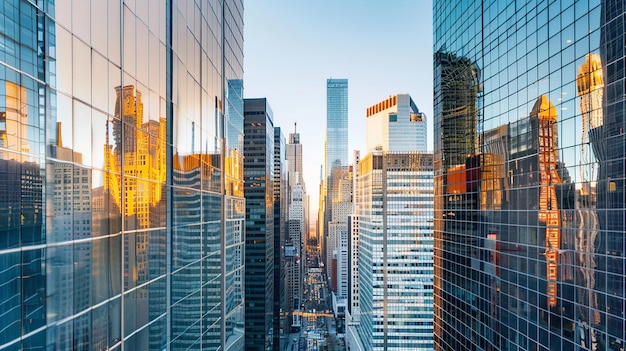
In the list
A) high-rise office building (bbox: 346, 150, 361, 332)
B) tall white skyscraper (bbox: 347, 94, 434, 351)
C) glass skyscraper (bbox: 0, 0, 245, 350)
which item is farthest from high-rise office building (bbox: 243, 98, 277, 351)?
glass skyscraper (bbox: 0, 0, 245, 350)

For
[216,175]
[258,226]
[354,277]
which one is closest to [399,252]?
[258,226]

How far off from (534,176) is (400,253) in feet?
238

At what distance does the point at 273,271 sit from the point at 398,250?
139ft

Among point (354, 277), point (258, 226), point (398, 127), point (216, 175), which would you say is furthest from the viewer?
point (398, 127)

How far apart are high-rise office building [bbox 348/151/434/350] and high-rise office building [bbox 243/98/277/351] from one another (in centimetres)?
2727

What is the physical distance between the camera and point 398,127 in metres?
173

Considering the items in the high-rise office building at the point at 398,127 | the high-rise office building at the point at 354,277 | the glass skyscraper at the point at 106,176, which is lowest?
the high-rise office building at the point at 354,277

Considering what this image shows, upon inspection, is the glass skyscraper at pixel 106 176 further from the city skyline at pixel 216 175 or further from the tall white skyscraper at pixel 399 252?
the tall white skyscraper at pixel 399 252

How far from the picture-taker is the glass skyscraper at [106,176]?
7.81 meters

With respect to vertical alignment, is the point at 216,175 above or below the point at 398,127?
below

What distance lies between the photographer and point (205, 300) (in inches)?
861

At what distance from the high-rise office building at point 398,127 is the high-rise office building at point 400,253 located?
73.1 meters

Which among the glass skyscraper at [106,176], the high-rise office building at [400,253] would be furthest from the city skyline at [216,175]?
the high-rise office building at [400,253]

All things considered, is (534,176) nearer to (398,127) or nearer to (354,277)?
(354,277)
